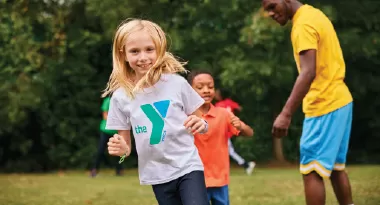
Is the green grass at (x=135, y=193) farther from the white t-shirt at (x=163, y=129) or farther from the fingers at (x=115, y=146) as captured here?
the fingers at (x=115, y=146)

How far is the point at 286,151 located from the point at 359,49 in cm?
376

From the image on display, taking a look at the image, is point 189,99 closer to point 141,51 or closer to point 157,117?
point 157,117

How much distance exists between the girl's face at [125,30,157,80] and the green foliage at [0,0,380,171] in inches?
515

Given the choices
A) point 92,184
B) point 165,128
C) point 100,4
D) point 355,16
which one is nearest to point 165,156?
point 165,128

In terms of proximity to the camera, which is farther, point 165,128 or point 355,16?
point 355,16

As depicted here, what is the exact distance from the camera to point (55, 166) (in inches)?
806

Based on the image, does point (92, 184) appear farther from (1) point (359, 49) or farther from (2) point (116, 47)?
(1) point (359, 49)

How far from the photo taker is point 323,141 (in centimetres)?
555

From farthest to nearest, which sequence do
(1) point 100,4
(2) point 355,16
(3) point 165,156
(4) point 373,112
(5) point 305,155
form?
(4) point 373,112 < (2) point 355,16 < (1) point 100,4 < (5) point 305,155 < (3) point 165,156

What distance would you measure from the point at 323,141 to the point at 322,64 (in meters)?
0.59

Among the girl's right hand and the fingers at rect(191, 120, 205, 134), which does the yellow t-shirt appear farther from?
the girl's right hand

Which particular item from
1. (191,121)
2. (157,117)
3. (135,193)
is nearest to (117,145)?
(157,117)

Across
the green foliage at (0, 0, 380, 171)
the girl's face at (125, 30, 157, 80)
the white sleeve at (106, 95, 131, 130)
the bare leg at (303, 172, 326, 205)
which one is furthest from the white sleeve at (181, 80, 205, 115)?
the green foliage at (0, 0, 380, 171)

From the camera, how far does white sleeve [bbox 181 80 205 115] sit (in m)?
4.62
